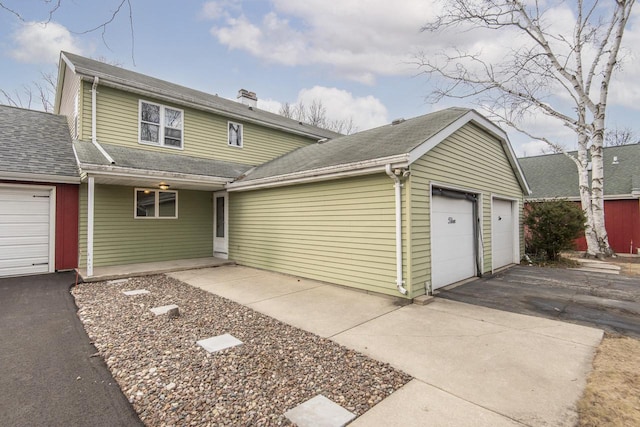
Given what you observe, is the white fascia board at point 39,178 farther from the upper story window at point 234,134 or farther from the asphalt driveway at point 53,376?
the upper story window at point 234,134

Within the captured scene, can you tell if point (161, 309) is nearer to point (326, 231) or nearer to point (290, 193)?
point (326, 231)

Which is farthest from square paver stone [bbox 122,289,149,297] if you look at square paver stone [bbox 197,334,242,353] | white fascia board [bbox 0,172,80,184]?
white fascia board [bbox 0,172,80,184]

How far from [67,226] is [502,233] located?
A: 12220 millimetres

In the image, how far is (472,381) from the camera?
278 cm

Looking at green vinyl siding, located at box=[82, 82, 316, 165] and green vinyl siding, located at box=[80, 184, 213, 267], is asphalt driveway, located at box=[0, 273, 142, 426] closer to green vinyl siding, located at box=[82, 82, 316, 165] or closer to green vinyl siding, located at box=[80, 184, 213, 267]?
green vinyl siding, located at box=[80, 184, 213, 267]

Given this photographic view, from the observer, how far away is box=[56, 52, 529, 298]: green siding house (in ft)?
18.7

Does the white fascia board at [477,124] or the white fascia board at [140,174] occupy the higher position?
the white fascia board at [477,124]

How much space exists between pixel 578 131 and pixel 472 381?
1323cm

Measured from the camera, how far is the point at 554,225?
944 centimetres

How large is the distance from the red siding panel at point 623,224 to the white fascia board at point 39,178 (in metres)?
19.5

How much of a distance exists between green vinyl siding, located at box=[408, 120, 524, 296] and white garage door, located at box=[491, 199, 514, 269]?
0.36m

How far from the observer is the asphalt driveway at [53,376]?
229cm

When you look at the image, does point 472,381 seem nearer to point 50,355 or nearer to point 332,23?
point 50,355

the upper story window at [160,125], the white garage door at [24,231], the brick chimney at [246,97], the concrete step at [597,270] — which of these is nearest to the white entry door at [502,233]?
the concrete step at [597,270]
